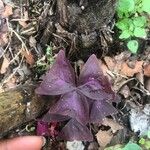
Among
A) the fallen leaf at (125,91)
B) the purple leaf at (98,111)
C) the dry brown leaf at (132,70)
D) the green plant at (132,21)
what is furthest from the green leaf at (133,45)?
the purple leaf at (98,111)

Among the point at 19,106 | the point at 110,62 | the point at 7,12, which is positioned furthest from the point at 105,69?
the point at 7,12

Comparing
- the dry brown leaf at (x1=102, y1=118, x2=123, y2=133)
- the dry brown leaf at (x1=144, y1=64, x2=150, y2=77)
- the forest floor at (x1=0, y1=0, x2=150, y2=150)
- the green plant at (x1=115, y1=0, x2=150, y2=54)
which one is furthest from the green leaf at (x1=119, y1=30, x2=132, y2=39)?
the dry brown leaf at (x1=102, y1=118, x2=123, y2=133)

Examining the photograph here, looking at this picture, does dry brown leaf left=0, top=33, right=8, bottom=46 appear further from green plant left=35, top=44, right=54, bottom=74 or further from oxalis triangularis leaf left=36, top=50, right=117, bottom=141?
oxalis triangularis leaf left=36, top=50, right=117, bottom=141

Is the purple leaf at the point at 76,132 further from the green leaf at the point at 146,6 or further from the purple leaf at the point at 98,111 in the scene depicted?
the green leaf at the point at 146,6

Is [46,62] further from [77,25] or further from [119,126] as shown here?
[119,126]

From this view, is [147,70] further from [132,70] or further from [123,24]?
[123,24]

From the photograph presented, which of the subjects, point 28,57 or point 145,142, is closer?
point 145,142
